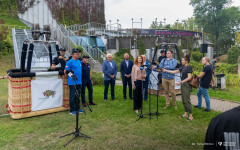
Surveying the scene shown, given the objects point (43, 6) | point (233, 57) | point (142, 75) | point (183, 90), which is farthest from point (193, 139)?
point (43, 6)

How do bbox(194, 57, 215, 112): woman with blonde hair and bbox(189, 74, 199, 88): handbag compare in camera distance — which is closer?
bbox(189, 74, 199, 88): handbag

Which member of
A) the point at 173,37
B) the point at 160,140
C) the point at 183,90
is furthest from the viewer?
the point at 173,37

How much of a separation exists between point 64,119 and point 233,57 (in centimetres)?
2589

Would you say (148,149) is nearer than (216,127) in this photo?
No

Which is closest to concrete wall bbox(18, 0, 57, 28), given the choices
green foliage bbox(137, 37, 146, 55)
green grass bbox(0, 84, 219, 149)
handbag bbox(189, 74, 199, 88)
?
green foliage bbox(137, 37, 146, 55)

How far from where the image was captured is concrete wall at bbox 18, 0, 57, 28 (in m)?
32.5

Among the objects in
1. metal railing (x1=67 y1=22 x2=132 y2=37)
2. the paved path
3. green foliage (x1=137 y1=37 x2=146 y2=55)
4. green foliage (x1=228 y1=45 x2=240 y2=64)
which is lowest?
the paved path

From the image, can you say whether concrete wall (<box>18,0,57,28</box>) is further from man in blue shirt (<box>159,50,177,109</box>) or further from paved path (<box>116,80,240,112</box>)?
paved path (<box>116,80,240,112</box>)

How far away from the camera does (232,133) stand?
Answer: 1.12m

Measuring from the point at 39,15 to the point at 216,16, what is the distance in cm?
4098

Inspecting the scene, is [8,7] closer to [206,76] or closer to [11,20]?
[11,20]

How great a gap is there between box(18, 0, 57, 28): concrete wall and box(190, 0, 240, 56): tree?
35.4 metres

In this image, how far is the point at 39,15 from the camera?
33.6 metres

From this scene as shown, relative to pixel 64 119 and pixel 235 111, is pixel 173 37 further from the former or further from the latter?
pixel 235 111
